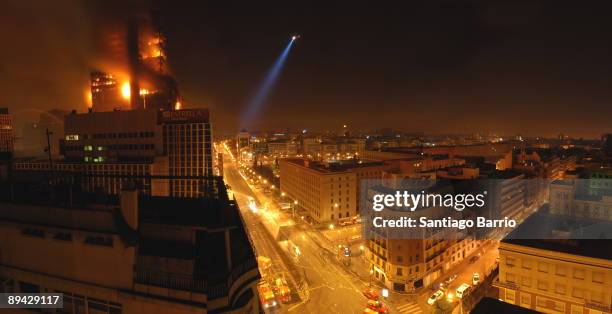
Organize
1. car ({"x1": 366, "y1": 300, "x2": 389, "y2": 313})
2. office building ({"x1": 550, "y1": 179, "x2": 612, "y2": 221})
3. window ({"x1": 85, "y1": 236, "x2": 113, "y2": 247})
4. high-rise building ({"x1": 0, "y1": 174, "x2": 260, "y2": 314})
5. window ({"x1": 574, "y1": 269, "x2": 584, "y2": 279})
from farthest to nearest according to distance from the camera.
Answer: office building ({"x1": 550, "y1": 179, "x2": 612, "y2": 221}) < car ({"x1": 366, "y1": 300, "x2": 389, "y2": 313}) < window ({"x1": 574, "y1": 269, "x2": 584, "y2": 279}) < window ({"x1": 85, "y1": 236, "x2": 113, "y2": 247}) < high-rise building ({"x1": 0, "y1": 174, "x2": 260, "y2": 314})

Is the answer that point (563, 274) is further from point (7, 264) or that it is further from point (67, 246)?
point (7, 264)

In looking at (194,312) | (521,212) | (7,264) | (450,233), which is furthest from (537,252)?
(521,212)

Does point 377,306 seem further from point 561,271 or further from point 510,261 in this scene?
point 561,271

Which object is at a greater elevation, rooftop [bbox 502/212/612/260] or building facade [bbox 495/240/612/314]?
rooftop [bbox 502/212/612/260]

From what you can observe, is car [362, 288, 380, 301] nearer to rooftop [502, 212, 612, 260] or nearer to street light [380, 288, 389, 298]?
street light [380, 288, 389, 298]

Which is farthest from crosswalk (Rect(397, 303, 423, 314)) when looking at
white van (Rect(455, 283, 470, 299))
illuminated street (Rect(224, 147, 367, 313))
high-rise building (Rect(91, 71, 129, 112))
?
high-rise building (Rect(91, 71, 129, 112))

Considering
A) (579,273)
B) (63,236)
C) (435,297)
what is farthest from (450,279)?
(63,236)

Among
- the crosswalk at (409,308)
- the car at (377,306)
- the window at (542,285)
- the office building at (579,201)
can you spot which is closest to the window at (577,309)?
the window at (542,285)
